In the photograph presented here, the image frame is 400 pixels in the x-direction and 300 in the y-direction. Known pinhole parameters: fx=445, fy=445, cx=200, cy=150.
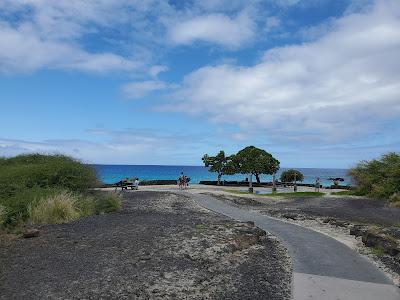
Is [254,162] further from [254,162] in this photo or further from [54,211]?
[54,211]

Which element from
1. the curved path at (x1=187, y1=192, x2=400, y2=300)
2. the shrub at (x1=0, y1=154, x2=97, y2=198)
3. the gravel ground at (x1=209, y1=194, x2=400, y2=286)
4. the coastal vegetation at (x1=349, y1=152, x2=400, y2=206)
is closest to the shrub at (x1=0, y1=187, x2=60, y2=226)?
the shrub at (x1=0, y1=154, x2=97, y2=198)

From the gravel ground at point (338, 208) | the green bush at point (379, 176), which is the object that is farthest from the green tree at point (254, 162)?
the gravel ground at point (338, 208)

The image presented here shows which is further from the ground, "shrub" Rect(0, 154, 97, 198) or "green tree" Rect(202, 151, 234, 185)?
"green tree" Rect(202, 151, 234, 185)

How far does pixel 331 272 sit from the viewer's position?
32.6ft

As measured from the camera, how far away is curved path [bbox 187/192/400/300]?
8.42 m

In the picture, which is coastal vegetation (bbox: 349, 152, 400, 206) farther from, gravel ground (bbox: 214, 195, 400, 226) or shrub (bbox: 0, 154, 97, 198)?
shrub (bbox: 0, 154, 97, 198)

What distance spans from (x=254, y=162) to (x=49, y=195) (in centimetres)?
3576

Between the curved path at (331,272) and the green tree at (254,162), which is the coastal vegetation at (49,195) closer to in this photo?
the curved path at (331,272)

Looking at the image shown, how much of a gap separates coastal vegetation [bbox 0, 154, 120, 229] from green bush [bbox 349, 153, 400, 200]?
20224mm

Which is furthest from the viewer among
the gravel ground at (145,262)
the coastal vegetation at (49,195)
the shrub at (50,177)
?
the shrub at (50,177)

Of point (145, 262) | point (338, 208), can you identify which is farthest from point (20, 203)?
point (338, 208)

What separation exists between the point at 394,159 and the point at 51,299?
106ft

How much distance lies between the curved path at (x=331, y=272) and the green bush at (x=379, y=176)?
19.0 m

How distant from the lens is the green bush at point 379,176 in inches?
1241
